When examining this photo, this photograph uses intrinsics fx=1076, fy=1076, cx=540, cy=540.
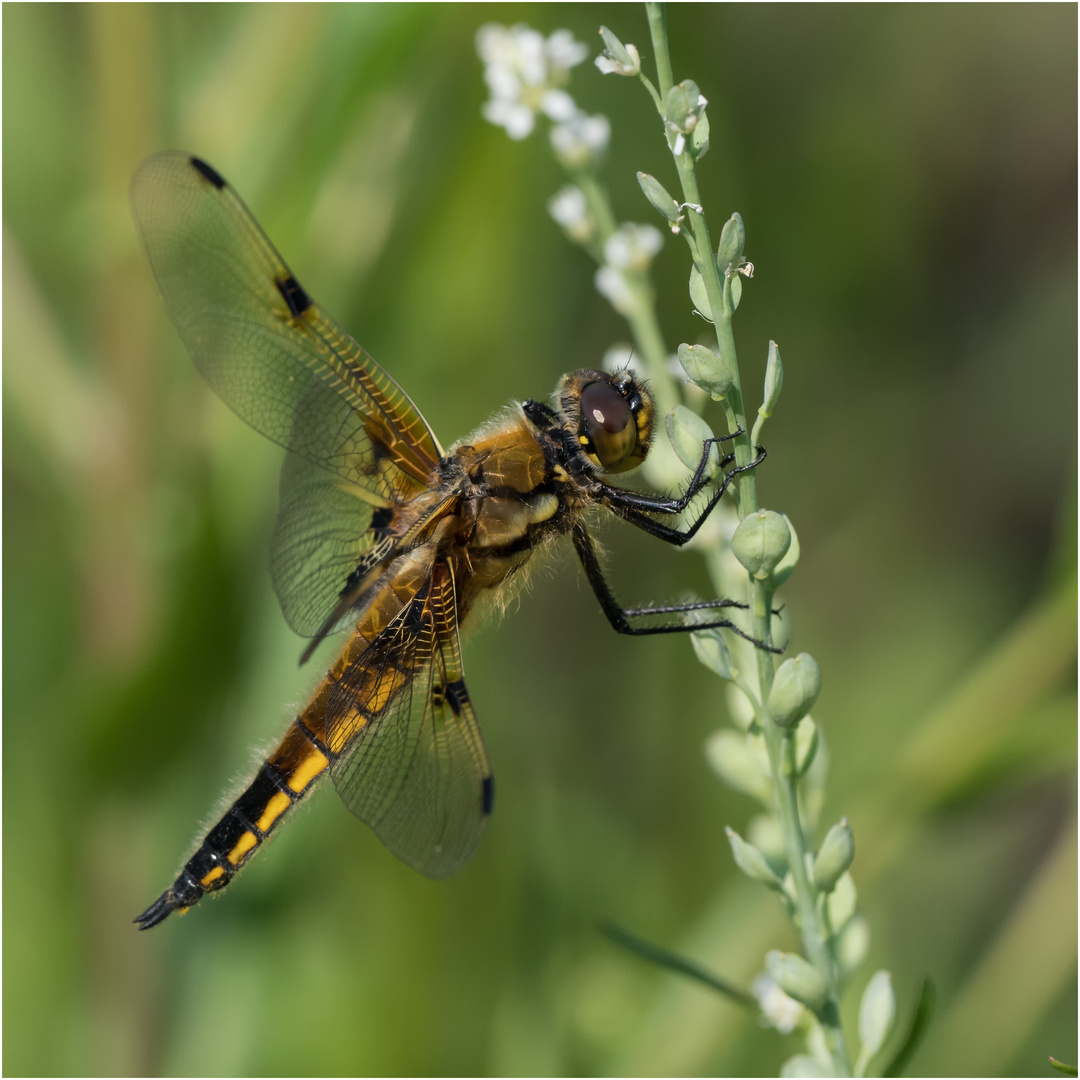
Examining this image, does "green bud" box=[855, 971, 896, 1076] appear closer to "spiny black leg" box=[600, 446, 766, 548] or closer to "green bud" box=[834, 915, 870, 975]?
"green bud" box=[834, 915, 870, 975]

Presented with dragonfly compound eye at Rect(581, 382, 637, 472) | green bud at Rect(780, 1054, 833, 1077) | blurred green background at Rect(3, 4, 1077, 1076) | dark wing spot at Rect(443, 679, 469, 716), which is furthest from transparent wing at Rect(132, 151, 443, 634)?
green bud at Rect(780, 1054, 833, 1077)

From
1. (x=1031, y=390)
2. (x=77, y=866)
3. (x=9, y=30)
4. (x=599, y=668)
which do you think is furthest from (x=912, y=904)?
(x=9, y=30)

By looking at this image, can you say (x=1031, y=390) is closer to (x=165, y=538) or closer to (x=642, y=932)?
(x=642, y=932)

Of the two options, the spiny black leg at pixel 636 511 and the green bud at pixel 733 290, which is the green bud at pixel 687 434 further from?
the spiny black leg at pixel 636 511

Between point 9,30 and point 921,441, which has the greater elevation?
point 9,30

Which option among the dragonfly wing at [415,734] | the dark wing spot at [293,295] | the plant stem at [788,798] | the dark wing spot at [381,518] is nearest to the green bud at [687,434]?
the plant stem at [788,798]

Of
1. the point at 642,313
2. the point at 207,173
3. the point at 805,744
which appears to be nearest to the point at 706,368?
the point at 805,744
